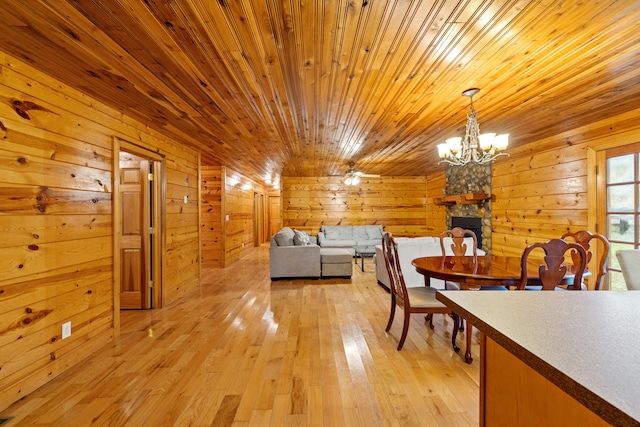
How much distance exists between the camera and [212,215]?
20.4ft

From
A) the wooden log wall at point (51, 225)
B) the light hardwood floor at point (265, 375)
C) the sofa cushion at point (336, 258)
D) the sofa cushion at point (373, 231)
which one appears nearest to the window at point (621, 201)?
the light hardwood floor at point (265, 375)

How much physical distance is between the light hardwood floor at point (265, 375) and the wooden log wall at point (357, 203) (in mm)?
4842

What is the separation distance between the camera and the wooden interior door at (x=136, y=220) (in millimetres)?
3580

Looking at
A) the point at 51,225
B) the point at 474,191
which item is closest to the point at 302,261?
the point at 51,225

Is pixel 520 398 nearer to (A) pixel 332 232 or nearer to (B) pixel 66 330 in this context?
(B) pixel 66 330

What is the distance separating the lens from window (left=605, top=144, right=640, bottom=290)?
3.12 metres

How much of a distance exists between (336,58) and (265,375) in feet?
7.65

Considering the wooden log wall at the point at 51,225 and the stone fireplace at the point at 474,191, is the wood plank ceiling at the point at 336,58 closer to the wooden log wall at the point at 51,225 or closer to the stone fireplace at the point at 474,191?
the wooden log wall at the point at 51,225

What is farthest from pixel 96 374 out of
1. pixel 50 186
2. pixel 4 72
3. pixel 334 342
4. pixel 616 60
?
pixel 616 60

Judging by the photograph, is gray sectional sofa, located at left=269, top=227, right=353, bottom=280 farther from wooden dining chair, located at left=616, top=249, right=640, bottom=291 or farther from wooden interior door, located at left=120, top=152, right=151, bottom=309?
wooden dining chair, located at left=616, top=249, right=640, bottom=291

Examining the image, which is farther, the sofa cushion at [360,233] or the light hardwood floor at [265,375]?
the sofa cushion at [360,233]

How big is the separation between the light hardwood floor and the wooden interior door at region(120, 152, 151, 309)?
444 mm

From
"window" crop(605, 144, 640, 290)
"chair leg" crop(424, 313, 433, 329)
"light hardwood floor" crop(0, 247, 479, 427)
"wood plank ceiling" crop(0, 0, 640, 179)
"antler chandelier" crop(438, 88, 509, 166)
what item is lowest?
"light hardwood floor" crop(0, 247, 479, 427)

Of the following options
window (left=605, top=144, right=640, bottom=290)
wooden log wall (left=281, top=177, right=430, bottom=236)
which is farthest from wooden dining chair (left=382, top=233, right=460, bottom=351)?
wooden log wall (left=281, top=177, right=430, bottom=236)
